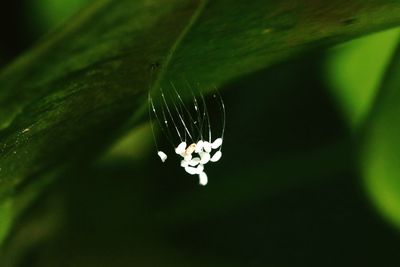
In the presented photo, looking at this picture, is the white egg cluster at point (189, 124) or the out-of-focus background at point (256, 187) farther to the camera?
the out-of-focus background at point (256, 187)

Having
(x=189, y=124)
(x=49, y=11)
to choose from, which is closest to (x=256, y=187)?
(x=189, y=124)

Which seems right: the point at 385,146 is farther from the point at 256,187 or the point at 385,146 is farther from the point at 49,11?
the point at 49,11

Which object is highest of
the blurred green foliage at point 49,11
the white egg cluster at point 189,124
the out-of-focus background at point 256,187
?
the blurred green foliage at point 49,11

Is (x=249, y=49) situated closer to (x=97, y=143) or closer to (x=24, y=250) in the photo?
(x=97, y=143)

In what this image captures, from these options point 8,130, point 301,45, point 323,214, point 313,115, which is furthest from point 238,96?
point 8,130

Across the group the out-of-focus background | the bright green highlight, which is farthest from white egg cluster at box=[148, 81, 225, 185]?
the bright green highlight

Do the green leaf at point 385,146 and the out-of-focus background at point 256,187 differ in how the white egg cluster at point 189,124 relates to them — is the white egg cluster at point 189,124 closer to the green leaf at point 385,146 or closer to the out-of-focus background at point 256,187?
the out-of-focus background at point 256,187

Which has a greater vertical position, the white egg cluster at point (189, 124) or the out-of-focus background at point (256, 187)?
the white egg cluster at point (189, 124)

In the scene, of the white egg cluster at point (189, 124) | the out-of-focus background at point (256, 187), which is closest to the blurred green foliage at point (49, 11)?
the out-of-focus background at point (256, 187)
